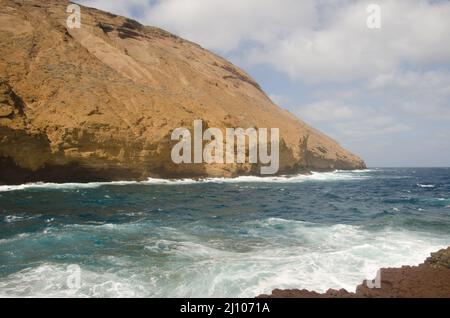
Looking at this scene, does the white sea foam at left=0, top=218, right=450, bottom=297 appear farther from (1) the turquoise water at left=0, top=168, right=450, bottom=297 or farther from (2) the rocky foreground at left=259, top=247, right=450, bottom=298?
(2) the rocky foreground at left=259, top=247, right=450, bottom=298

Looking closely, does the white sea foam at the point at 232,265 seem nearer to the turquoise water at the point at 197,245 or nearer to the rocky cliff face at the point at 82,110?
the turquoise water at the point at 197,245

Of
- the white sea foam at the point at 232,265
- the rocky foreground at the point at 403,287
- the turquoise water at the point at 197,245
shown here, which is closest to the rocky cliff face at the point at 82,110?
the turquoise water at the point at 197,245

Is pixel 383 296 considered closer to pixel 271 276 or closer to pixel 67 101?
pixel 271 276

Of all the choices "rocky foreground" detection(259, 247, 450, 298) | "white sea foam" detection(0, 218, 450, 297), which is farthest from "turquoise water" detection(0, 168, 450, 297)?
"rocky foreground" detection(259, 247, 450, 298)

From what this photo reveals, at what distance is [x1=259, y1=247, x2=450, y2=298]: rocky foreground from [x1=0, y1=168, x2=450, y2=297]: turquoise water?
1728mm

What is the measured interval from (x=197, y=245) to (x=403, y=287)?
23.5ft

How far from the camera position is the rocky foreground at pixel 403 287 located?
232 inches

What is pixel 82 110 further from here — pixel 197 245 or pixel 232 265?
pixel 232 265

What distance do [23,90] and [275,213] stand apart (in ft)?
97.0

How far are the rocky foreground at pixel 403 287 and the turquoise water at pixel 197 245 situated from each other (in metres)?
1.73

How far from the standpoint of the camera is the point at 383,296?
5848 millimetres

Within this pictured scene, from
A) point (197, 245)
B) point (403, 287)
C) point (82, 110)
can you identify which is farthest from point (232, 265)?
point (82, 110)

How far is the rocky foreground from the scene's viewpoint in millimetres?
5898
